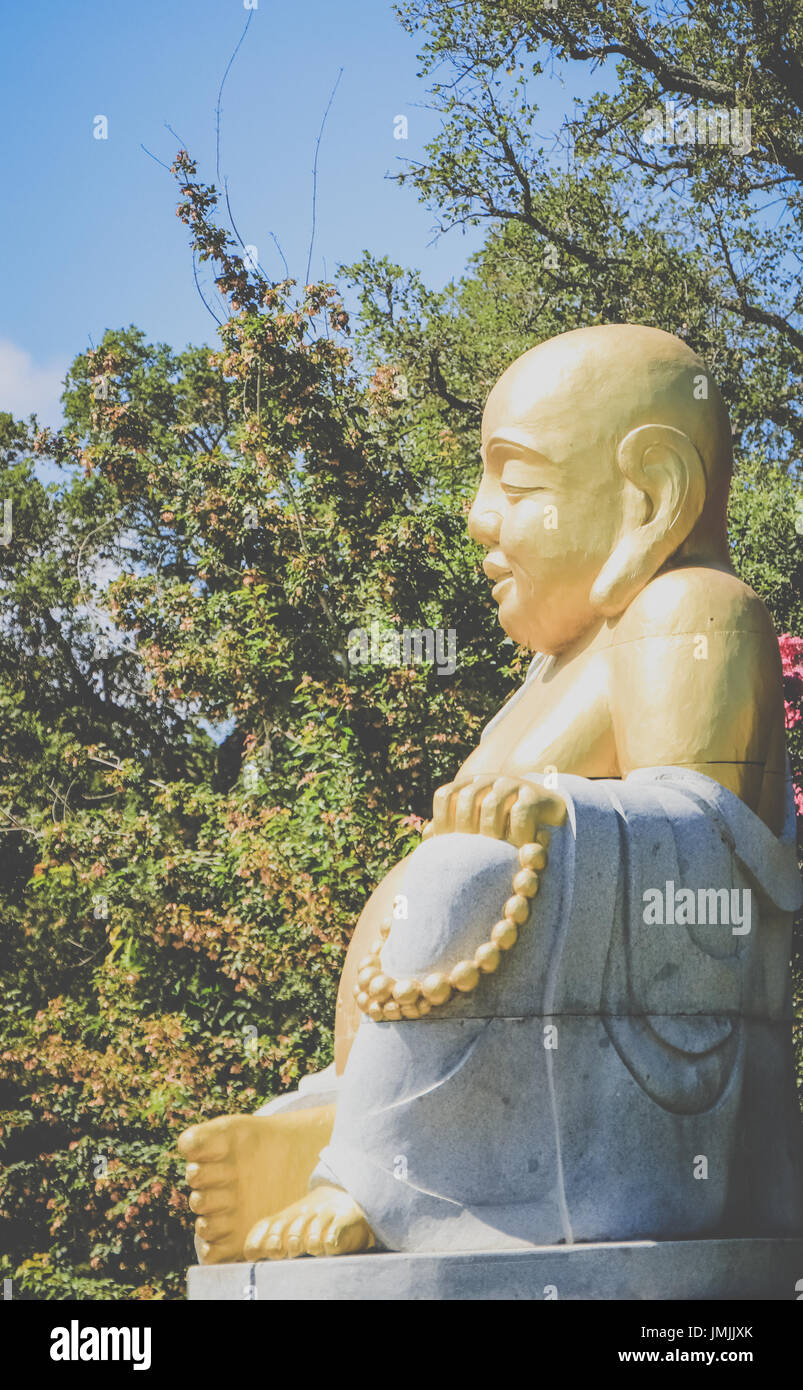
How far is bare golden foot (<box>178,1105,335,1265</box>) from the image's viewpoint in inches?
166

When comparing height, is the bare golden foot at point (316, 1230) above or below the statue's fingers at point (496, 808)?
below

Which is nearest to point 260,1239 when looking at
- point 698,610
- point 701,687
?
point 701,687

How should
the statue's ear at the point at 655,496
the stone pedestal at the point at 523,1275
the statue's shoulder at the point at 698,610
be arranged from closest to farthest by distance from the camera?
the stone pedestal at the point at 523,1275 < the statue's shoulder at the point at 698,610 < the statue's ear at the point at 655,496

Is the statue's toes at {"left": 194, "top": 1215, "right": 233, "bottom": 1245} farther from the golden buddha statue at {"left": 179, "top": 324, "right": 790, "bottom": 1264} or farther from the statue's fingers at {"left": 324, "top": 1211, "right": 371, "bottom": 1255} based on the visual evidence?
the statue's fingers at {"left": 324, "top": 1211, "right": 371, "bottom": 1255}

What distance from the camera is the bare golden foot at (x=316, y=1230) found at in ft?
12.2

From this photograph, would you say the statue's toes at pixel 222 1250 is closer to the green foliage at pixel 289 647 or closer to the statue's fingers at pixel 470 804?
the statue's fingers at pixel 470 804

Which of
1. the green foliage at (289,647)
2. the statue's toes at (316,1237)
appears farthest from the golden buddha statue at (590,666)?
the green foliage at (289,647)

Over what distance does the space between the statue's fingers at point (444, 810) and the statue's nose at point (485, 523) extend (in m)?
1.23

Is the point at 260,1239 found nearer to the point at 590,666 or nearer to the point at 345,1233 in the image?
the point at 345,1233

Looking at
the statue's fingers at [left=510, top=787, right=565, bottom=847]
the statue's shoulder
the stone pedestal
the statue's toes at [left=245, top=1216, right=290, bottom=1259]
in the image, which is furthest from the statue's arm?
the statue's toes at [left=245, top=1216, right=290, bottom=1259]

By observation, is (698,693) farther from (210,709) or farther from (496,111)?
(496,111)

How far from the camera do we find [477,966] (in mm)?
3779
